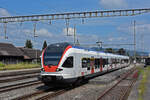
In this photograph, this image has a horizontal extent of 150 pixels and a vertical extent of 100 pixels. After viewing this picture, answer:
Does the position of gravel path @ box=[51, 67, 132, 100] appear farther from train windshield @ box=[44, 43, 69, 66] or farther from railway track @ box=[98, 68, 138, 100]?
train windshield @ box=[44, 43, 69, 66]

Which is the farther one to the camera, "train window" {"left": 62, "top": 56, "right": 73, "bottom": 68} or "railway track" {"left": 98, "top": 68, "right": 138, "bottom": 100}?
"train window" {"left": 62, "top": 56, "right": 73, "bottom": 68}

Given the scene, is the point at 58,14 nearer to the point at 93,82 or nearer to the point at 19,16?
the point at 19,16

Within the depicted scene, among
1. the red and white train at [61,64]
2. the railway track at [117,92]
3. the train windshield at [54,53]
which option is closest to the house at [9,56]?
the red and white train at [61,64]

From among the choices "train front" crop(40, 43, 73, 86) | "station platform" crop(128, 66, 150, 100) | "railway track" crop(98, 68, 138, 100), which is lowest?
"railway track" crop(98, 68, 138, 100)

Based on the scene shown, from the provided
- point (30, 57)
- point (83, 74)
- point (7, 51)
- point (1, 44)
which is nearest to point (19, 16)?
point (83, 74)

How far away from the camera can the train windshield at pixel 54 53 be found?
13380mm

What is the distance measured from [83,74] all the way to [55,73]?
3.65 meters

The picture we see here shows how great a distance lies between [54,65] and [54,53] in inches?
35.0

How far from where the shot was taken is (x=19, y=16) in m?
22.9

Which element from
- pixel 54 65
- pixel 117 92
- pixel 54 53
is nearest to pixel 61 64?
pixel 54 65

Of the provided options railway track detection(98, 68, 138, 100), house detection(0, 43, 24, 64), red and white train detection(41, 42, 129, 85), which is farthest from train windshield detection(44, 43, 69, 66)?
house detection(0, 43, 24, 64)

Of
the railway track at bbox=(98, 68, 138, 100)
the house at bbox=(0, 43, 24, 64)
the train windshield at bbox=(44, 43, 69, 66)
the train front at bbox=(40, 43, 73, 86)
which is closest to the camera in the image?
the railway track at bbox=(98, 68, 138, 100)

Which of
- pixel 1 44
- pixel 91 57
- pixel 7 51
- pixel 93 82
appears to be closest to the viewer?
pixel 93 82

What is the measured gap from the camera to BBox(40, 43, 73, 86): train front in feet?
42.7
